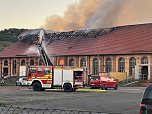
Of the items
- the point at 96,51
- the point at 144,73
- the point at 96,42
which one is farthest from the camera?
the point at 96,42

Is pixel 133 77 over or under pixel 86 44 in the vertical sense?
under

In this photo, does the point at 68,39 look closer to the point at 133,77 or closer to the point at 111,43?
the point at 111,43

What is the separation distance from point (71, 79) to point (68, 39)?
52.5 m

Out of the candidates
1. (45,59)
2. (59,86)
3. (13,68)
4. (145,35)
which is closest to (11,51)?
(13,68)

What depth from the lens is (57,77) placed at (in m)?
42.5

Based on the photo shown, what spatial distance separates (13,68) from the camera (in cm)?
10000

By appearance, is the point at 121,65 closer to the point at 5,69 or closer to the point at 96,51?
the point at 96,51

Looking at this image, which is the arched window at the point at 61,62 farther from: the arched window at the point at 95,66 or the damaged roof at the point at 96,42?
the arched window at the point at 95,66

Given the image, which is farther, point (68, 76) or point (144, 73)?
point (144, 73)

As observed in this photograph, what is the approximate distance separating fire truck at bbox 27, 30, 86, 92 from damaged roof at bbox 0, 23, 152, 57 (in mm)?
34144

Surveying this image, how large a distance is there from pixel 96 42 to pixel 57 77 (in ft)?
146

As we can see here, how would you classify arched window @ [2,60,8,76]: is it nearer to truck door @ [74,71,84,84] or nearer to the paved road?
truck door @ [74,71,84,84]

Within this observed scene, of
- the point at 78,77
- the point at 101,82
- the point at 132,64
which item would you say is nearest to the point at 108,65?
the point at 132,64

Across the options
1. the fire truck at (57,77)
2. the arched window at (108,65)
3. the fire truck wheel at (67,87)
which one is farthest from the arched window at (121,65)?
the fire truck wheel at (67,87)
